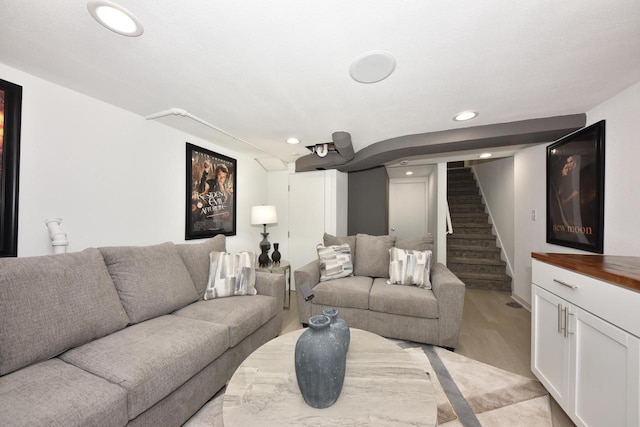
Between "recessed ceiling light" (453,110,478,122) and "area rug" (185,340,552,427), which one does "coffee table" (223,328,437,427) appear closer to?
"area rug" (185,340,552,427)

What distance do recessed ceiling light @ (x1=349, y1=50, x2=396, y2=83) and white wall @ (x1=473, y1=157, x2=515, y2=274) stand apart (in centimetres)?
316

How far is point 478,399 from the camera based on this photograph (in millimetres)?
1505

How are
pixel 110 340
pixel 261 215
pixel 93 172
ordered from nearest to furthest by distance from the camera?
pixel 110 340 < pixel 93 172 < pixel 261 215

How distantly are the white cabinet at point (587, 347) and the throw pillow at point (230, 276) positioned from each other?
2161 mm

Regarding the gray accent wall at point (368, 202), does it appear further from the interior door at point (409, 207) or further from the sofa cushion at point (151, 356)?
the sofa cushion at point (151, 356)

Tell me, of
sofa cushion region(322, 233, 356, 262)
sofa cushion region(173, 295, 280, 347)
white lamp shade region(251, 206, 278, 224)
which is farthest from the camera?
white lamp shade region(251, 206, 278, 224)

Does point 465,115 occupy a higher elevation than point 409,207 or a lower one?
higher

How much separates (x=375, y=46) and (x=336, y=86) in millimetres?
442

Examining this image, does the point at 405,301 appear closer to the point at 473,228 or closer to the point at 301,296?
the point at 301,296

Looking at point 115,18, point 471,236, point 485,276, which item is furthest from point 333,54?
point 471,236

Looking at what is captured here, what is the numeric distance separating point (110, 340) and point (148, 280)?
42 cm

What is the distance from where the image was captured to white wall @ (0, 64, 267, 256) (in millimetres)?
1517

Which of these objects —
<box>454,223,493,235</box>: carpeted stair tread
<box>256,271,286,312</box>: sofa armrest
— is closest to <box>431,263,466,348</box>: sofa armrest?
<box>256,271,286,312</box>: sofa armrest

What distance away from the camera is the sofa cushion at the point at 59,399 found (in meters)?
0.82
